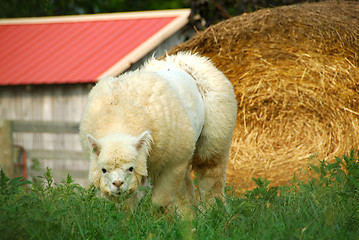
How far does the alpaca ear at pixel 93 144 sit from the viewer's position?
14.7 ft

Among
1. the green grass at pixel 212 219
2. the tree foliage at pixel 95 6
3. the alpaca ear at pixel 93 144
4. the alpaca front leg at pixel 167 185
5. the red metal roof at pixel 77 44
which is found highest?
the alpaca ear at pixel 93 144

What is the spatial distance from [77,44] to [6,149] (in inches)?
192

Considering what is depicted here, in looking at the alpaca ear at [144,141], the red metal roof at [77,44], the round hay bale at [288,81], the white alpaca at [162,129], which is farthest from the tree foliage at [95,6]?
the alpaca ear at [144,141]

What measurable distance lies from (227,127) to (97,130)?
182 cm

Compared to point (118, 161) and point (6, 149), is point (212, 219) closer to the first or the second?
point (118, 161)

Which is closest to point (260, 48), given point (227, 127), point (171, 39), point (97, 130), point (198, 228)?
point (227, 127)

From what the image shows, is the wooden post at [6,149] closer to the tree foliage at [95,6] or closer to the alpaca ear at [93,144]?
the alpaca ear at [93,144]

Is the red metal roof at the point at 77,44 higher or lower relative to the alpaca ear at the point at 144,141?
lower

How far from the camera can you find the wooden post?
9.73m

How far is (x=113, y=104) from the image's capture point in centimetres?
492

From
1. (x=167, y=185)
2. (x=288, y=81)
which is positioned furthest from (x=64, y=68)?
(x=167, y=185)

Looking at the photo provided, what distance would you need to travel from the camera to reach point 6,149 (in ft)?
32.2

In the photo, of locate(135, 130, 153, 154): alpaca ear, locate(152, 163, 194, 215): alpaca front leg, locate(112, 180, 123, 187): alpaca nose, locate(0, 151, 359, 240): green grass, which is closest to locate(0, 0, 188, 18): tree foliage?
locate(152, 163, 194, 215): alpaca front leg

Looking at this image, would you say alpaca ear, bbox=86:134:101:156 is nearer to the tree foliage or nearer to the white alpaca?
the white alpaca
